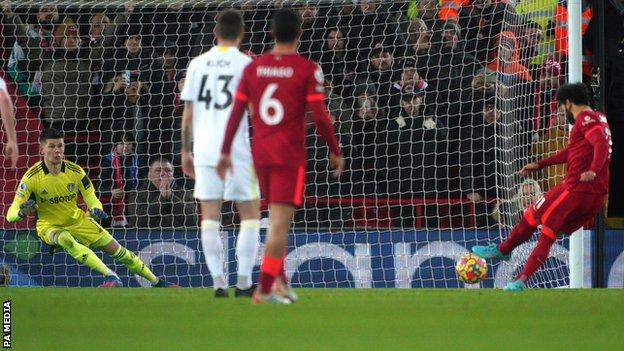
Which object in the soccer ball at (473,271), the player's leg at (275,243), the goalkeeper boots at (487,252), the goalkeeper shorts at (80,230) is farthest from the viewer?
the goalkeeper shorts at (80,230)

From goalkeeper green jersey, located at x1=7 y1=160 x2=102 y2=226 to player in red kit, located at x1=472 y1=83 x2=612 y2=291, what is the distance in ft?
15.4

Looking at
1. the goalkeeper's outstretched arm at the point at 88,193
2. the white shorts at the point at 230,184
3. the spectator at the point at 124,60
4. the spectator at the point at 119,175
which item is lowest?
the white shorts at the point at 230,184

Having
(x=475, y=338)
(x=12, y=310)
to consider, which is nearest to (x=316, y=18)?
(x=12, y=310)

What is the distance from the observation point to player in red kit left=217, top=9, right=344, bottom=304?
25.0 ft

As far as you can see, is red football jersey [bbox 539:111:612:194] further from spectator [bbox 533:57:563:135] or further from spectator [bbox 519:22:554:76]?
spectator [bbox 519:22:554:76]

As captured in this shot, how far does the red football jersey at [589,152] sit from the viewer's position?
33.8 feet

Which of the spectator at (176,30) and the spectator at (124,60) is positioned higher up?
the spectator at (176,30)

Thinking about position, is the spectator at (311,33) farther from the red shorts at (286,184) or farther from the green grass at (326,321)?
the red shorts at (286,184)

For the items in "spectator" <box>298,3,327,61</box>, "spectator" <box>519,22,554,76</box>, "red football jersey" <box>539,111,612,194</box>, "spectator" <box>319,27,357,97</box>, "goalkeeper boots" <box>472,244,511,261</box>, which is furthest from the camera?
"spectator" <box>298,3,327,61</box>

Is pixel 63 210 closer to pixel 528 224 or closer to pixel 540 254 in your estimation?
pixel 528 224

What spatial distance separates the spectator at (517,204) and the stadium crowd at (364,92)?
0.05 metres

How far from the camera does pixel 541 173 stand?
1396 centimetres

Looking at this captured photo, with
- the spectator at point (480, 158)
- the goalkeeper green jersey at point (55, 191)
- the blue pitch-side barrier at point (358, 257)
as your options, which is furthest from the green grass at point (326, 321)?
the spectator at point (480, 158)

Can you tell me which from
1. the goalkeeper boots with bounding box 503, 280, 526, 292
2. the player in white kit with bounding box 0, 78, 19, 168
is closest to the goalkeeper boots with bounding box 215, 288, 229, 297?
the player in white kit with bounding box 0, 78, 19, 168
